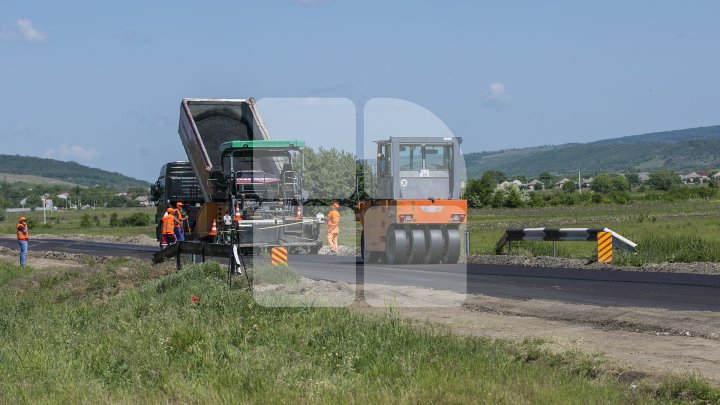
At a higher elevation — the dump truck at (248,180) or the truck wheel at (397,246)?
the dump truck at (248,180)

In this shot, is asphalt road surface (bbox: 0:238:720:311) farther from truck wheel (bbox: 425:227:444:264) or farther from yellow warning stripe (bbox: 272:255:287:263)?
yellow warning stripe (bbox: 272:255:287:263)

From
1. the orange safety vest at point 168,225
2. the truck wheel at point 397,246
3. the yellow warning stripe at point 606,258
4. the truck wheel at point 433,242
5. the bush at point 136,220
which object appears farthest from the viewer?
the bush at point 136,220

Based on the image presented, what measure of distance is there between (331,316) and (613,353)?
3.80 metres

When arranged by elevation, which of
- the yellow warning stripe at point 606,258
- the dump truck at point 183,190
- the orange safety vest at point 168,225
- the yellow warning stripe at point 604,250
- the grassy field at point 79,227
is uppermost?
the dump truck at point 183,190

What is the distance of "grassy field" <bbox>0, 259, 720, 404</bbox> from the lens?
29.5 feet

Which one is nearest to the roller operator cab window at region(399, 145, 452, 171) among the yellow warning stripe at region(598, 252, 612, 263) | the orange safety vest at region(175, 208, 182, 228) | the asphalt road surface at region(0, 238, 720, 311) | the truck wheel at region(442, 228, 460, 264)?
the truck wheel at region(442, 228, 460, 264)

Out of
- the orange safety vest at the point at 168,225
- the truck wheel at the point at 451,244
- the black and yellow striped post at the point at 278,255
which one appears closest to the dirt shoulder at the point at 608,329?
the black and yellow striped post at the point at 278,255

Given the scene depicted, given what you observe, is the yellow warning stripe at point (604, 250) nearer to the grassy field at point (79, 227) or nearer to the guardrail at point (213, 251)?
the guardrail at point (213, 251)

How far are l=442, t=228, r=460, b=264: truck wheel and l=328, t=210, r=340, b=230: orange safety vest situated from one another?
670 centimetres

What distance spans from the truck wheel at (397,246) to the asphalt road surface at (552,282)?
54 centimetres

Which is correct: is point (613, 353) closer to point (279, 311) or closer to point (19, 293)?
point (279, 311)

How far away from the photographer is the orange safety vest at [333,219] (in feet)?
106

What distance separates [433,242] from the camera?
25.9m

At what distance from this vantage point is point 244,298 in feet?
49.8
